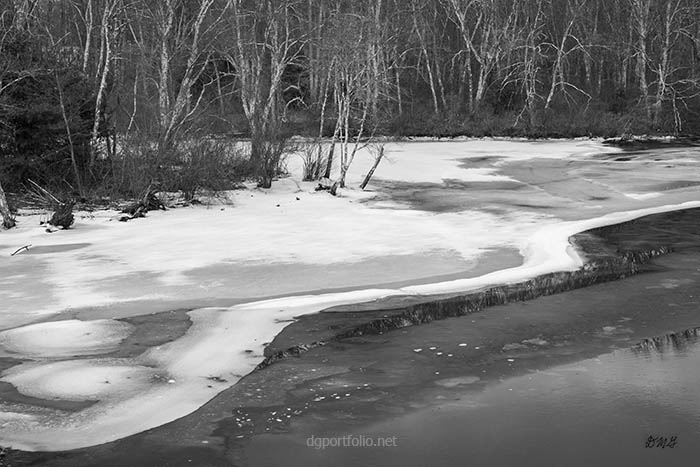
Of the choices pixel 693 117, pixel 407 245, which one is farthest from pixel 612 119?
pixel 407 245

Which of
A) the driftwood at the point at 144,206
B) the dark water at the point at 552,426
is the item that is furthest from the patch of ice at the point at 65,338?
the driftwood at the point at 144,206

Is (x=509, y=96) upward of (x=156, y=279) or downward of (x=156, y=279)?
upward

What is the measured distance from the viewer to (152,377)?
689cm

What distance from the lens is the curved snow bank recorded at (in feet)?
19.2

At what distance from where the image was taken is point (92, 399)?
21.0 feet

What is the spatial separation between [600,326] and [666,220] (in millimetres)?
7202

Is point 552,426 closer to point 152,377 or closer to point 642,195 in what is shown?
point 152,377

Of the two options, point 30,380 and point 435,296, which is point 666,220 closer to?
point 435,296

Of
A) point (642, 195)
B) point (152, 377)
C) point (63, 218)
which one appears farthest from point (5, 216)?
point (642, 195)
